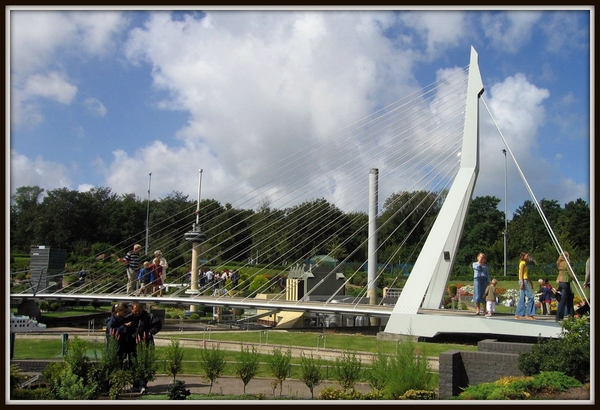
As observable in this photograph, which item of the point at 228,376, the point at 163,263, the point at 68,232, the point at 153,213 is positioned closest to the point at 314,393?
the point at 228,376

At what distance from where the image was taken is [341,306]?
15.1m

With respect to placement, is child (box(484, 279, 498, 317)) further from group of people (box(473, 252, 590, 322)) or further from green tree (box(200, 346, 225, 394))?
green tree (box(200, 346, 225, 394))

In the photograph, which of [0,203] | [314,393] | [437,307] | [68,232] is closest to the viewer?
[0,203]

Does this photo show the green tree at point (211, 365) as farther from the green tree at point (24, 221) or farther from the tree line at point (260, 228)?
the green tree at point (24, 221)

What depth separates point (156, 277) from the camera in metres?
18.6

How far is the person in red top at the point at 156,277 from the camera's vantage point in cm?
1827

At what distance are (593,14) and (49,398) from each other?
869cm

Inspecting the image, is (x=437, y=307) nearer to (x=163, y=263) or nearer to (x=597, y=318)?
(x=597, y=318)

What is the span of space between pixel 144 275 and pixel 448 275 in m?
9.15

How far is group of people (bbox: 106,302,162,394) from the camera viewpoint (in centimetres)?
890

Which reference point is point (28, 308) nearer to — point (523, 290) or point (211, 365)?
point (211, 365)

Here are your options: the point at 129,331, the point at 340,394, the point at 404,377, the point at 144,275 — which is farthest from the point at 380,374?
the point at 144,275

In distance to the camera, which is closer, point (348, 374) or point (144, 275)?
point (348, 374)

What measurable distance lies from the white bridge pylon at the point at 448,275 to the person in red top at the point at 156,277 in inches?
309
